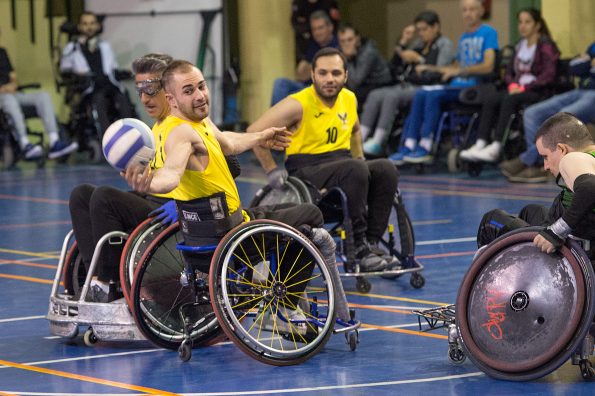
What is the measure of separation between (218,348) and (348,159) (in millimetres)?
2036

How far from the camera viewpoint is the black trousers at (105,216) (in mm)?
6602

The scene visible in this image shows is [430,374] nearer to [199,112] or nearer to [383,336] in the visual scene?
[383,336]

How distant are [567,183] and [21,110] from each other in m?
12.7

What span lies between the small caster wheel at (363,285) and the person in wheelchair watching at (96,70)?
970cm

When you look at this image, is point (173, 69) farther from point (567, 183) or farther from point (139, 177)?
point (567, 183)

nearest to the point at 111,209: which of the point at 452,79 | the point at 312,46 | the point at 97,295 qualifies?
the point at 97,295

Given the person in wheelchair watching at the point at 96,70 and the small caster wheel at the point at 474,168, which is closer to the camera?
the small caster wheel at the point at 474,168

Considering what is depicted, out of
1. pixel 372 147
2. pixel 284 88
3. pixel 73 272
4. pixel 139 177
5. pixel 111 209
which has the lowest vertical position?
pixel 372 147

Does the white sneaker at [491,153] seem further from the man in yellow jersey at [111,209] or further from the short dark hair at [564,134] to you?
the short dark hair at [564,134]

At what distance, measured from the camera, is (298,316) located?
242 inches

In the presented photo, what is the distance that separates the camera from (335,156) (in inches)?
328

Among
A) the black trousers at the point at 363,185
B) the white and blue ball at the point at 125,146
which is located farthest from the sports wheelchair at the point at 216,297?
the black trousers at the point at 363,185

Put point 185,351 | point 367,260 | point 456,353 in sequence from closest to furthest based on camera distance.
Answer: point 456,353 → point 185,351 → point 367,260

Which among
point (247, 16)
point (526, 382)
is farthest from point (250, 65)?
point (526, 382)
